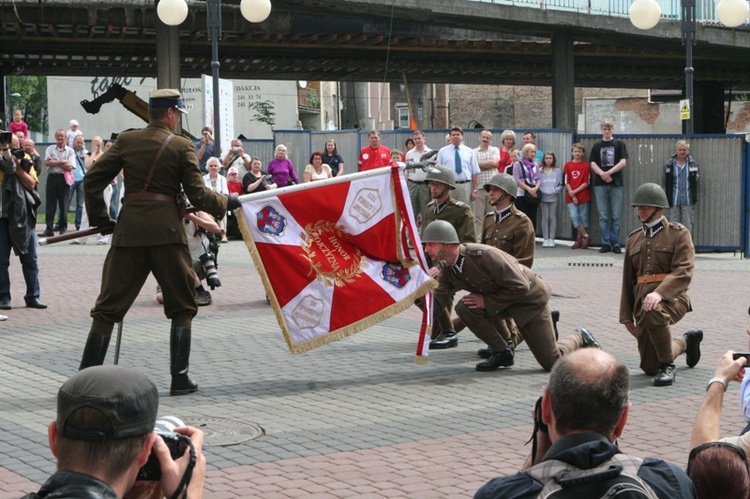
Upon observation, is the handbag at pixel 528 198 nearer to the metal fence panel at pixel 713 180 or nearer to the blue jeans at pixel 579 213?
the blue jeans at pixel 579 213

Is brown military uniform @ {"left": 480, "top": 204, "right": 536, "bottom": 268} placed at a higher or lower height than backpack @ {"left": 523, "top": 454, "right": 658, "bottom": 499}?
higher

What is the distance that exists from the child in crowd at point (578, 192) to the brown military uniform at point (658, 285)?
A: 37.7ft

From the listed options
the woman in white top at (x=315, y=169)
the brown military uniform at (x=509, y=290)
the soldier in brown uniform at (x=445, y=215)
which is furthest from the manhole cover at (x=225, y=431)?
the woman in white top at (x=315, y=169)

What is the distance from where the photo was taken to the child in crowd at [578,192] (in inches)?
835

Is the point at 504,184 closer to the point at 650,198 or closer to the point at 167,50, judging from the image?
the point at 650,198

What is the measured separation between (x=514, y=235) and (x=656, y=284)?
64.3 inches

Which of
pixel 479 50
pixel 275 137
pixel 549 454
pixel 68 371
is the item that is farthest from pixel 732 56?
pixel 549 454

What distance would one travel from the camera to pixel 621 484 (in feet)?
10.0

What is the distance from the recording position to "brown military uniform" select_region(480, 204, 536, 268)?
35.4 feet

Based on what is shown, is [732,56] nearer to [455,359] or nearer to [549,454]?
[455,359]

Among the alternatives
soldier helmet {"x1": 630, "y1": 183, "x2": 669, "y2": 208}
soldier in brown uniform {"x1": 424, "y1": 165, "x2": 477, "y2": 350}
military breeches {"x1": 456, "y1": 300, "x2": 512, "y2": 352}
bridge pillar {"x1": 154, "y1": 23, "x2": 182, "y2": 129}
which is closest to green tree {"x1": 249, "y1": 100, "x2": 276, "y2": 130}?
bridge pillar {"x1": 154, "y1": 23, "x2": 182, "y2": 129}

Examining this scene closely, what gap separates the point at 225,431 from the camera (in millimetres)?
7527

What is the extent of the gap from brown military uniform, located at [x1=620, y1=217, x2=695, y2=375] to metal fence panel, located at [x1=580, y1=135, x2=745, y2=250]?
10.9 m

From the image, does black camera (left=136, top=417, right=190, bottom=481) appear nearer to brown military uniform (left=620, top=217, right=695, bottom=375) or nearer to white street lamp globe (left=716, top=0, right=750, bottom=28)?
brown military uniform (left=620, top=217, right=695, bottom=375)
